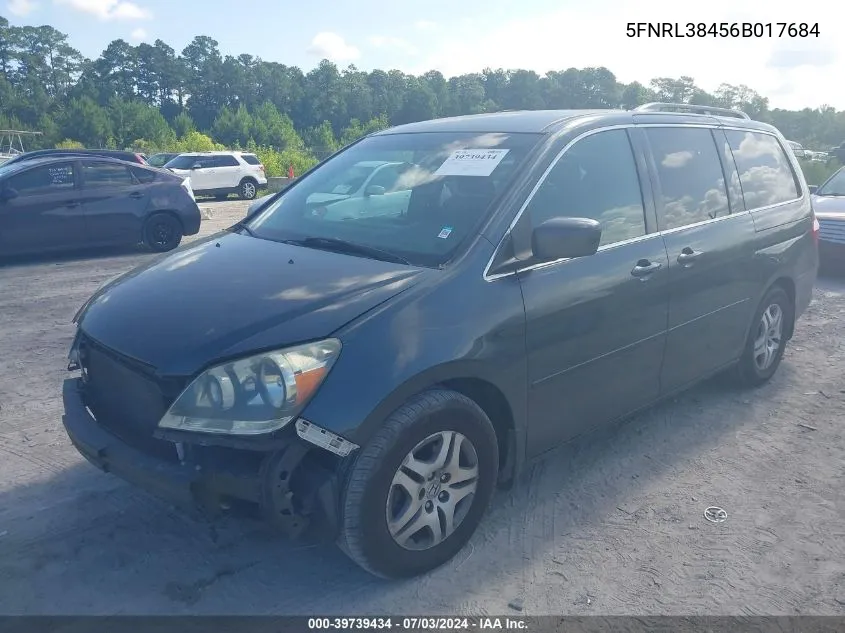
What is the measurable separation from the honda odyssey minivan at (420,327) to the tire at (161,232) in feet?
25.6

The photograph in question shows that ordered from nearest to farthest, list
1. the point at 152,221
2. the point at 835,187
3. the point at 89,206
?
the point at 89,206
the point at 835,187
the point at 152,221

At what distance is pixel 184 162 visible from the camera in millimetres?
24953

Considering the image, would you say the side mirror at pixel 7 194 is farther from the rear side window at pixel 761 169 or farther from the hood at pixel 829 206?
the hood at pixel 829 206

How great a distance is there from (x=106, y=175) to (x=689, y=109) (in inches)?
353

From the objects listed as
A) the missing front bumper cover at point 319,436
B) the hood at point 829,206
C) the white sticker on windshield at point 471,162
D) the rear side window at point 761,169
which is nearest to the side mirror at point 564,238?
the white sticker on windshield at point 471,162

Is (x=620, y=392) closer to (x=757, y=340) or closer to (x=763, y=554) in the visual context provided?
(x=763, y=554)

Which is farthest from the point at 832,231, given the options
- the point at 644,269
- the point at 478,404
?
the point at 478,404

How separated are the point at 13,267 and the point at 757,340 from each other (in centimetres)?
941

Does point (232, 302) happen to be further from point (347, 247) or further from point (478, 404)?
point (478, 404)

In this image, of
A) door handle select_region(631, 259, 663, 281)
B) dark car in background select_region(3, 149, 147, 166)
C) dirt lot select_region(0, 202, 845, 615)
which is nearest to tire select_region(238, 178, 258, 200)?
dark car in background select_region(3, 149, 147, 166)

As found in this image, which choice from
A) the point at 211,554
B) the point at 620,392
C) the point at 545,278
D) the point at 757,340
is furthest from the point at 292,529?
the point at 757,340

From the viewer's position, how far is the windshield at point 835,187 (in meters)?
10.9

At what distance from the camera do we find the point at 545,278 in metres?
3.39

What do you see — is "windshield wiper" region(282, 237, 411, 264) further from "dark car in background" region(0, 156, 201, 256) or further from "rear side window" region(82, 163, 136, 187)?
"rear side window" region(82, 163, 136, 187)
